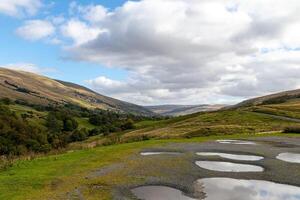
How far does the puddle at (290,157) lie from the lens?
28.5m

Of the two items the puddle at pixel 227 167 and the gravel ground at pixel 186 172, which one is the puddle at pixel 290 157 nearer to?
the gravel ground at pixel 186 172

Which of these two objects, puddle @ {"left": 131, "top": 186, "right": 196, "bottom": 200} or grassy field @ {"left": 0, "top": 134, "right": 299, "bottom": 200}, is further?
grassy field @ {"left": 0, "top": 134, "right": 299, "bottom": 200}

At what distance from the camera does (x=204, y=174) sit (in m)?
23.2

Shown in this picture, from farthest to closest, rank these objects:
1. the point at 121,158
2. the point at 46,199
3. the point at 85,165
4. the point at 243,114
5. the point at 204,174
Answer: the point at 243,114 < the point at 121,158 < the point at 85,165 < the point at 204,174 < the point at 46,199

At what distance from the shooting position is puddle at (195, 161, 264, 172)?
2503 centimetres

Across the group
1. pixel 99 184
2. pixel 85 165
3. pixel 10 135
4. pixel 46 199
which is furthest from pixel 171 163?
pixel 10 135

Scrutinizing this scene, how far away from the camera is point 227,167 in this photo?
26.2 meters

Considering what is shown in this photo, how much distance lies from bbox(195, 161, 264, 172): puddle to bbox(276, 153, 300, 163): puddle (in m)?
3.81

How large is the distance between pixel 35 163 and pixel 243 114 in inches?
3030

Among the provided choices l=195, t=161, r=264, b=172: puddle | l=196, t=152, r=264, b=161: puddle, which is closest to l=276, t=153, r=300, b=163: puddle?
l=196, t=152, r=264, b=161: puddle

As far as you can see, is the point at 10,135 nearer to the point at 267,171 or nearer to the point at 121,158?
the point at 121,158

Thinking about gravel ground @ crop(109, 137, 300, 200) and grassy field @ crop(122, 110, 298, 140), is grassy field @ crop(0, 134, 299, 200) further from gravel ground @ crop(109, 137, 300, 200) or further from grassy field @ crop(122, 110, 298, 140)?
grassy field @ crop(122, 110, 298, 140)

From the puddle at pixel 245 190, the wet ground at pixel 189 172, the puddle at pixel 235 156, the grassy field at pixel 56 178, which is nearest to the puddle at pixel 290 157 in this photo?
the wet ground at pixel 189 172

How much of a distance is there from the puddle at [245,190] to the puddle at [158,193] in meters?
1.32
